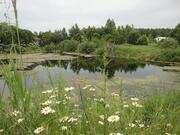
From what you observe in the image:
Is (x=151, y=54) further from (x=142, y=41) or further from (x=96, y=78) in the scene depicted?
(x=96, y=78)

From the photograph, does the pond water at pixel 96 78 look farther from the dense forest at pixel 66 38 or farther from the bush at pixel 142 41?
the bush at pixel 142 41

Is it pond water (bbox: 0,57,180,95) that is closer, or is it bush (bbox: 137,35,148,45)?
pond water (bbox: 0,57,180,95)

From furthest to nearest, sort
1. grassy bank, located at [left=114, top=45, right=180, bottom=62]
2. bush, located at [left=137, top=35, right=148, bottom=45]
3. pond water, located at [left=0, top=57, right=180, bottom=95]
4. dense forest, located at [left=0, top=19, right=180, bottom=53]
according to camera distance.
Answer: bush, located at [left=137, top=35, right=148, bottom=45], grassy bank, located at [left=114, top=45, right=180, bottom=62], pond water, located at [left=0, top=57, right=180, bottom=95], dense forest, located at [left=0, top=19, right=180, bottom=53]

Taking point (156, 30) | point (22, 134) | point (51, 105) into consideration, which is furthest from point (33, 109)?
point (156, 30)

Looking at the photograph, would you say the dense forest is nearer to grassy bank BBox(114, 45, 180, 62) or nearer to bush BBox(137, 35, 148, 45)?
grassy bank BBox(114, 45, 180, 62)

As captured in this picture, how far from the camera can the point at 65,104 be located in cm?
183

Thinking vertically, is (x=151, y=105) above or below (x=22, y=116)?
below

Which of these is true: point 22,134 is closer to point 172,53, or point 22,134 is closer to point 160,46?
point 172,53

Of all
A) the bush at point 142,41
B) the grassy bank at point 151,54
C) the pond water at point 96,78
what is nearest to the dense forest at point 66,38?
the pond water at point 96,78

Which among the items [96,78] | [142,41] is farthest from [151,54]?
[96,78]

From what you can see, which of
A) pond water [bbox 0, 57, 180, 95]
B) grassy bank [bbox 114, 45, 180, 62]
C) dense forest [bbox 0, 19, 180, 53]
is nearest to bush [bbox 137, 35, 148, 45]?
grassy bank [bbox 114, 45, 180, 62]

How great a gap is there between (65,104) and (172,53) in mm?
30859

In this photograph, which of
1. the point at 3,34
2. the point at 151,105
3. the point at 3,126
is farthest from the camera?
the point at 151,105

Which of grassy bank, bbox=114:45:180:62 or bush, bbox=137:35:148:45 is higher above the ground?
bush, bbox=137:35:148:45
